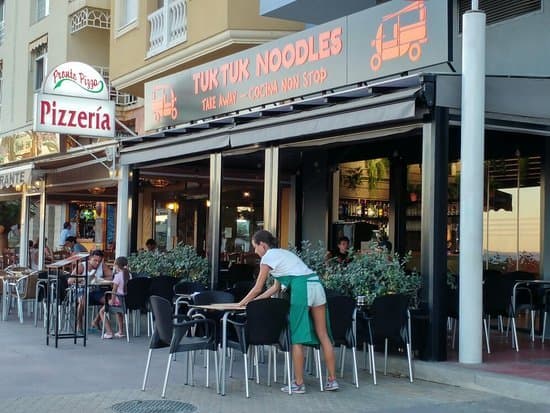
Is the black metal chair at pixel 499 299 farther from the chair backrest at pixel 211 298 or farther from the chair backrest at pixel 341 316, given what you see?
the chair backrest at pixel 211 298

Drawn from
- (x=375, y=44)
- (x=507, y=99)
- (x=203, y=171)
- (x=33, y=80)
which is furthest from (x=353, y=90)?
(x=33, y=80)

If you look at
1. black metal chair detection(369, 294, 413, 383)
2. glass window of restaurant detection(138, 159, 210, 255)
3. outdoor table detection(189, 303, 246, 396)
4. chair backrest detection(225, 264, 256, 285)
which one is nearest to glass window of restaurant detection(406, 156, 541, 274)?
chair backrest detection(225, 264, 256, 285)

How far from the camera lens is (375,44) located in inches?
394

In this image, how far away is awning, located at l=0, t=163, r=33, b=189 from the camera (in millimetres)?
19078

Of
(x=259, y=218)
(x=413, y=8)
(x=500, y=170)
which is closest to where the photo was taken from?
(x=413, y=8)

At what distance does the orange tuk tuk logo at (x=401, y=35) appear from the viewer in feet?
30.5

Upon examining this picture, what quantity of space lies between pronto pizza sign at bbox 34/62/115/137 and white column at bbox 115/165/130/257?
89 centimetres

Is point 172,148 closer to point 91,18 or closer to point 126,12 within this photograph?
point 126,12

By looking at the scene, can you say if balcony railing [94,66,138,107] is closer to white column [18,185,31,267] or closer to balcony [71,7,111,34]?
balcony [71,7,111,34]

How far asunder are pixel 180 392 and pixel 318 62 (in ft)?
17.4

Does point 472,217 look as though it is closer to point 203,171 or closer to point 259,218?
point 203,171

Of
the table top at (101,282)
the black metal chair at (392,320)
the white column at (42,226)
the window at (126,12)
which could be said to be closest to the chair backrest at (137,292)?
the table top at (101,282)

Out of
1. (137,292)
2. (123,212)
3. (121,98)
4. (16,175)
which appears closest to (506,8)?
(137,292)

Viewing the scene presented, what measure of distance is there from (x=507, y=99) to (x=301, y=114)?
9.02ft
